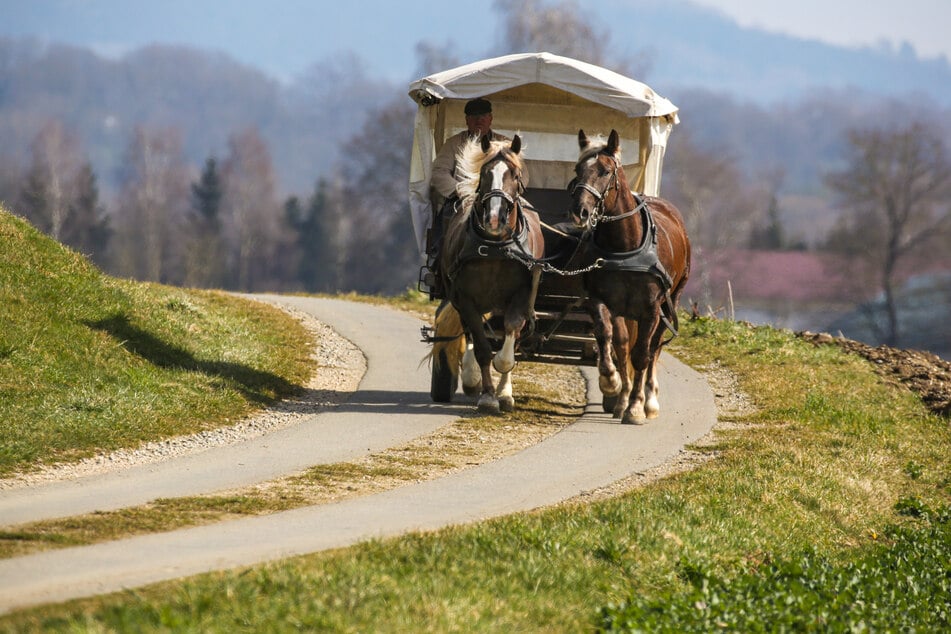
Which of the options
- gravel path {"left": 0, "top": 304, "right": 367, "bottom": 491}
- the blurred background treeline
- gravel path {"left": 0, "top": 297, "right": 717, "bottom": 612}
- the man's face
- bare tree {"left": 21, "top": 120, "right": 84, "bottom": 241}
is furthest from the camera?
bare tree {"left": 21, "top": 120, "right": 84, "bottom": 241}

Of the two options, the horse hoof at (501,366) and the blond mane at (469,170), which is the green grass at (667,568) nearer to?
the horse hoof at (501,366)

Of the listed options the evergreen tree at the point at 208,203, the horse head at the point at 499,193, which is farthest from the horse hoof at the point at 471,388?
the evergreen tree at the point at 208,203

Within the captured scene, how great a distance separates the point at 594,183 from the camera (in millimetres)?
11750

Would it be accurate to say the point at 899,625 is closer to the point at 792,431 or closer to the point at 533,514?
the point at 533,514

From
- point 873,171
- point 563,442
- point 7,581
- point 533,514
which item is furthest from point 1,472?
point 873,171

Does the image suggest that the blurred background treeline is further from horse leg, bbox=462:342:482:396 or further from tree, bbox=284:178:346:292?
horse leg, bbox=462:342:482:396

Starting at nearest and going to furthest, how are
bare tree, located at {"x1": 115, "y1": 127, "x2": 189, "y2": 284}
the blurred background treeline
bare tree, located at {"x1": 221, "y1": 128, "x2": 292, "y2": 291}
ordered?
the blurred background treeline
bare tree, located at {"x1": 115, "y1": 127, "x2": 189, "y2": 284}
bare tree, located at {"x1": 221, "y1": 128, "x2": 292, "y2": 291}

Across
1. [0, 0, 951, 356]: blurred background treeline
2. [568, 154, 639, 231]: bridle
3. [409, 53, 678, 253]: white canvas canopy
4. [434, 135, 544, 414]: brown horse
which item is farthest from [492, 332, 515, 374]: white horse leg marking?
[0, 0, 951, 356]: blurred background treeline

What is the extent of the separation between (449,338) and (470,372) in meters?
0.38

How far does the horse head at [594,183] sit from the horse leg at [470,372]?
74.5 inches

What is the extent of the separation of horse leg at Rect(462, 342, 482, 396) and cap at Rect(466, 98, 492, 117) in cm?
233

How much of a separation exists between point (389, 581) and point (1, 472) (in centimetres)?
380

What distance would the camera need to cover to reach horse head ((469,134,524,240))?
1174 cm

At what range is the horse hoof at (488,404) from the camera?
12.8m
